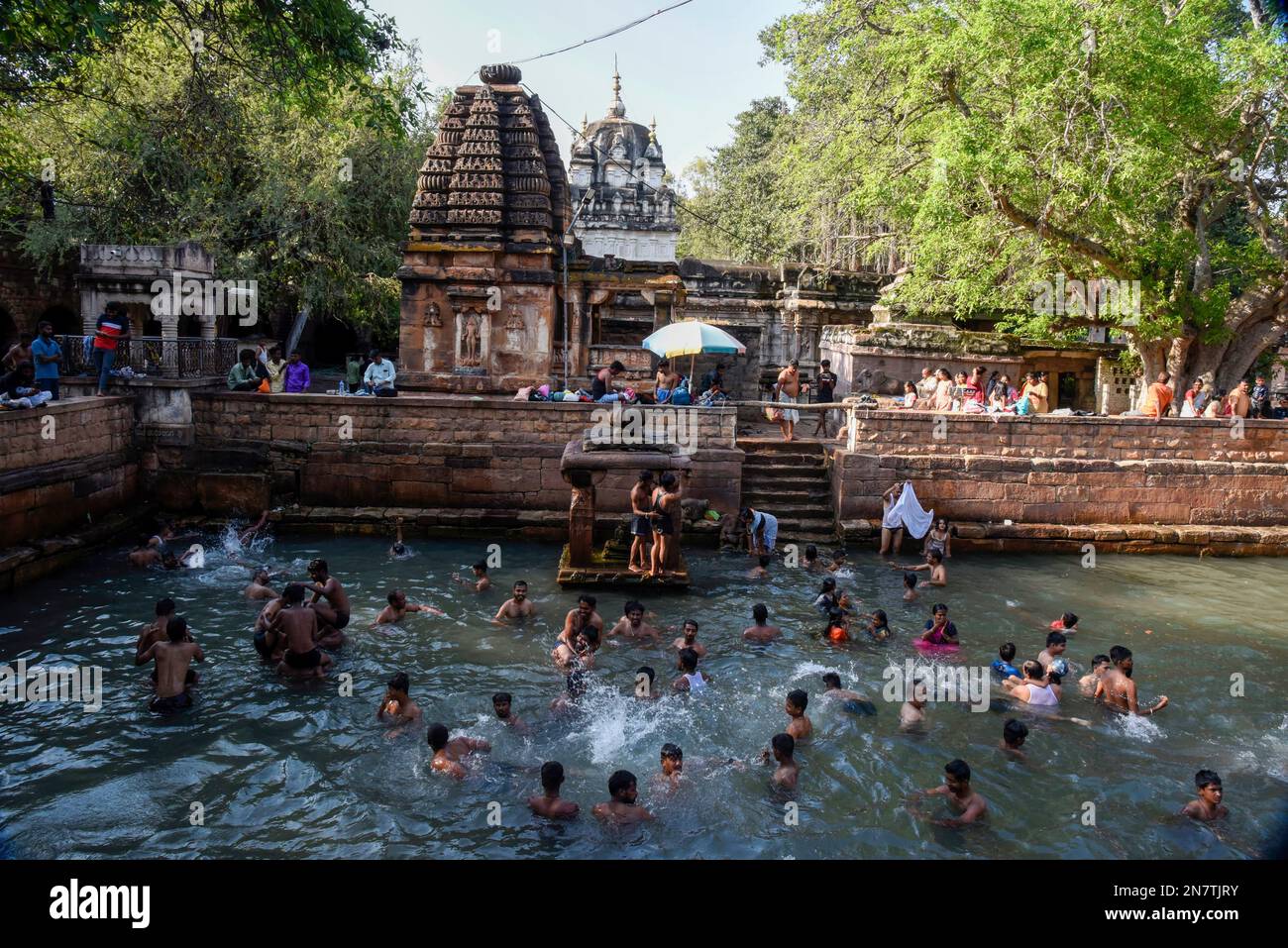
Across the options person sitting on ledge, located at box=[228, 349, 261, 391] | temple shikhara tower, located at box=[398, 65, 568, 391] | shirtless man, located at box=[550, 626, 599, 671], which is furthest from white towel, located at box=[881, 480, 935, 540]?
person sitting on ledge, located at box=[228, 349, 261, 391]

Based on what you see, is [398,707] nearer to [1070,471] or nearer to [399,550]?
[399,550]

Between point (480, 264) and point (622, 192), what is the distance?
20.0 meters

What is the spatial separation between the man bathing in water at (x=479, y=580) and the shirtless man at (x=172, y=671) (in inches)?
154

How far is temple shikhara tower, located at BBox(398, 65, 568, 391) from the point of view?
16.6 m

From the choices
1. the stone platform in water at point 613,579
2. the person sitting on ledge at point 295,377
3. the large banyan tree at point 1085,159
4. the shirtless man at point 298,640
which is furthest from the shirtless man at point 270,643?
the large banyan tree at point 1085,159

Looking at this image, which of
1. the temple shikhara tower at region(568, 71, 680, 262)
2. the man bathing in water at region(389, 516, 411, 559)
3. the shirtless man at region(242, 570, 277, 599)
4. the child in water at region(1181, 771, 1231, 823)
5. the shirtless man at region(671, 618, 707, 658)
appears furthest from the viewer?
the temple shikhara tower at region(568, 71, 680, 262)

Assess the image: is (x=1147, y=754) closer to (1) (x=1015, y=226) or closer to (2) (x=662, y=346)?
(2) (x=662, y=346)

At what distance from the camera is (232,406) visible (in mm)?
14203

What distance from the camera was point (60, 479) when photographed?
11.9 m

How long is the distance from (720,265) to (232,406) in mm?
16616

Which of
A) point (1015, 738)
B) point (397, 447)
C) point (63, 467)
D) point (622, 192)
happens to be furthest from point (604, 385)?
point (622, 192)

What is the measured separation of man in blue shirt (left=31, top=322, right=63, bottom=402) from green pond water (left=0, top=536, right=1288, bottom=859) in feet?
10.8

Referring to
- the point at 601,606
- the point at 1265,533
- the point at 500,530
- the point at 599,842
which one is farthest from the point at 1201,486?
the point at 599,842

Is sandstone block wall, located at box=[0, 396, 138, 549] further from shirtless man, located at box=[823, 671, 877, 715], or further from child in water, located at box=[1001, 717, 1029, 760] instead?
child in water, located at box=[1001, 717, 1029, 760]
